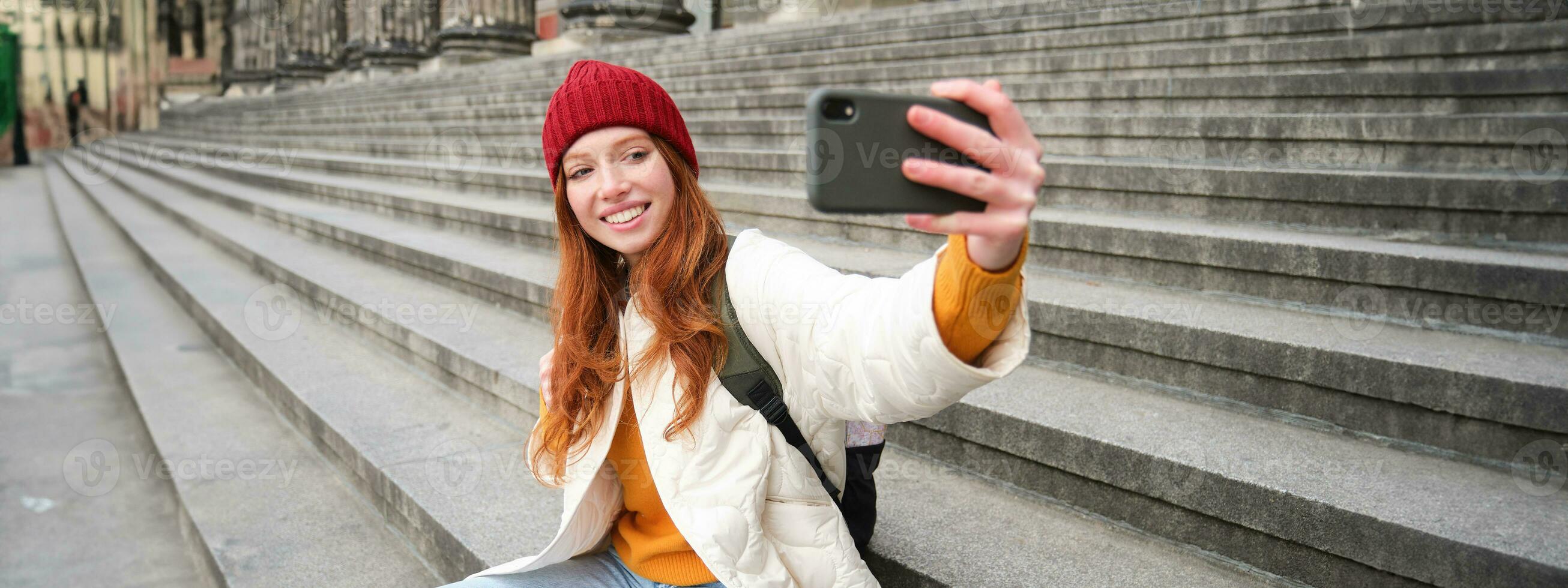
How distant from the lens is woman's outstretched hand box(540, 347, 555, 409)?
1.59 m

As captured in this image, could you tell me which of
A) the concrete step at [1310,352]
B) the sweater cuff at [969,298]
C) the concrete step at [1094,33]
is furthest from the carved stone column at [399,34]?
the sweater cuff at [969,298]

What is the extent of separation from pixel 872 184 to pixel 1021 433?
5.18ft

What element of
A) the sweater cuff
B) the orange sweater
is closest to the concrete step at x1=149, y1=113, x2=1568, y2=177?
the orange sweater

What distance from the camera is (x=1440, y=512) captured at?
67.3 inches

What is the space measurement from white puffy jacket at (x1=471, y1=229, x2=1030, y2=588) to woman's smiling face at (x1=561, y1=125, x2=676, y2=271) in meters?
0.11

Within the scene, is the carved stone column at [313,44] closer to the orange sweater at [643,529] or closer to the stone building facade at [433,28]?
the stone building facade at [433,28]

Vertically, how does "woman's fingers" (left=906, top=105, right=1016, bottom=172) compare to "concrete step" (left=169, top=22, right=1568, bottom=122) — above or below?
below

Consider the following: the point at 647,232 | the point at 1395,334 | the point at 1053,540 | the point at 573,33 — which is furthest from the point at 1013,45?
the point at 573,33

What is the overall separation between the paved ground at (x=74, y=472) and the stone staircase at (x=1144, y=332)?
22 cm

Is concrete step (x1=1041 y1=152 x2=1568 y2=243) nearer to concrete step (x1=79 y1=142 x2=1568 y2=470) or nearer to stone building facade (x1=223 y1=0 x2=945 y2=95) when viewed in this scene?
concrete step (x1=79 y1=142 x2=1568 y2=470)

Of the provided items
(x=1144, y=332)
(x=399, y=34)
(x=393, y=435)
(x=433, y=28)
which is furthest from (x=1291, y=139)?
(x=399, y=34)

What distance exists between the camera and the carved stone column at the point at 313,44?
19.7 m

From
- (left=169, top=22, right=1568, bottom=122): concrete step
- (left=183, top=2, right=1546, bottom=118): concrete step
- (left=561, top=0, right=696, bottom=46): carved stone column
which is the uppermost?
(left=561, top=0, right=696, bottom=46): carved stone column

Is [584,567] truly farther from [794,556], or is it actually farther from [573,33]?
[573,33]
